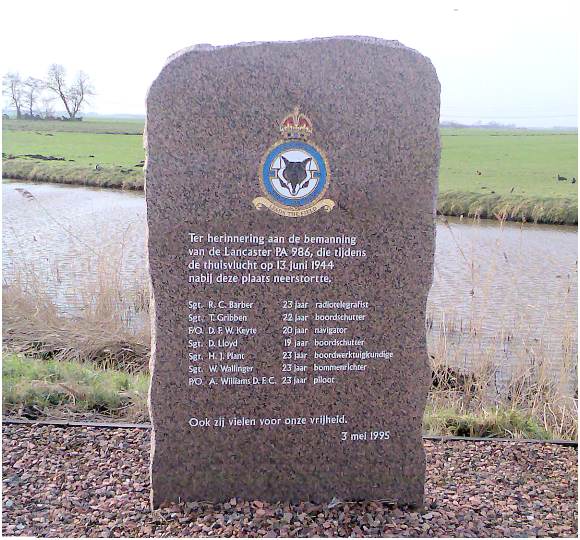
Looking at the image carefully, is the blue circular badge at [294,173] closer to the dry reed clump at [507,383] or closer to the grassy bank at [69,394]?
the dry reed clump at [507,383]

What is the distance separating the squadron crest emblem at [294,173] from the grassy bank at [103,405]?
2012 millimetres

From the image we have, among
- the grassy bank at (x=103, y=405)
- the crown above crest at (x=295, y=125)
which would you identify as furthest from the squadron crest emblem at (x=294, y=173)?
the grassy bank at (x=103, y=405)

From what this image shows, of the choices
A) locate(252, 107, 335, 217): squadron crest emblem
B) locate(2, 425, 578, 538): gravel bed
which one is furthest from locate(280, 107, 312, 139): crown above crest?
locate(2, 425, 578, 538): gravel bed

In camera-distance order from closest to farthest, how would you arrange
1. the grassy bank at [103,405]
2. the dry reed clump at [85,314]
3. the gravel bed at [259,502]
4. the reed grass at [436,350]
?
the gravel bed at [259,502] → the grassy bank at [103,405] → the reed grass at [436,350] → the dry reed clump at [85,314]

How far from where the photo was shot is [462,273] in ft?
25.5

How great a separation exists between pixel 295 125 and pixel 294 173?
0.21 metres

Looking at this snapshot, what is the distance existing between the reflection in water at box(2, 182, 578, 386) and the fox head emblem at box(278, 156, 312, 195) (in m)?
2.07

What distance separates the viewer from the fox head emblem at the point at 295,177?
303 cm

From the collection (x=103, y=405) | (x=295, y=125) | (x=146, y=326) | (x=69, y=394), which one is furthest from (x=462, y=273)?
(x=295, y=125)

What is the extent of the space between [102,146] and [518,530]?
17259mm

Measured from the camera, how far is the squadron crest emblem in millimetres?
3000

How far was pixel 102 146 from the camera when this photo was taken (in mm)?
18516

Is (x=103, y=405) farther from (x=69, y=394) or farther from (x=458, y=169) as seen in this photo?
(x=458, y=169)

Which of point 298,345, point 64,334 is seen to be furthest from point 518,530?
point 64,334
